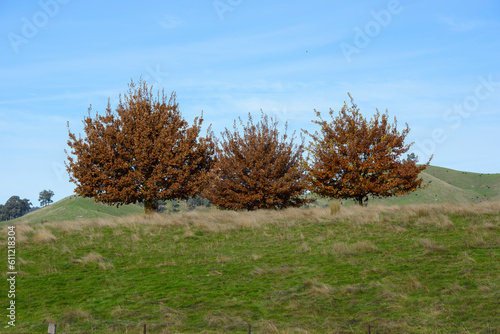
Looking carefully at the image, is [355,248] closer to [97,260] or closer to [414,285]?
[414,285]

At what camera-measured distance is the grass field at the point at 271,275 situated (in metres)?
11.6

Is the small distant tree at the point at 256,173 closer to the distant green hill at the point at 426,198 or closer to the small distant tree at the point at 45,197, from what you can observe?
the distant green hill at the point at 426,198

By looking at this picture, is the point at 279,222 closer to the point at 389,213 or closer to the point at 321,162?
the point at 389,213

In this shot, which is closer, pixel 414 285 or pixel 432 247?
pixel 414 285

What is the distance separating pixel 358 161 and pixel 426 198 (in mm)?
92740

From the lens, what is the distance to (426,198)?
4540 inches

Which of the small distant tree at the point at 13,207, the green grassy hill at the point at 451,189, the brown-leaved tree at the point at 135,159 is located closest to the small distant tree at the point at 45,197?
the small distant tree at the point at 13,207

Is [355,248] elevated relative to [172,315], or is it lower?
elevated

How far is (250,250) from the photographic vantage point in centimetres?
1892

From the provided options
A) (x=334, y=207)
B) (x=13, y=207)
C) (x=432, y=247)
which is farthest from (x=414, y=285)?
(x=13, y=207)

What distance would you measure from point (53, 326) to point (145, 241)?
40.1 ft

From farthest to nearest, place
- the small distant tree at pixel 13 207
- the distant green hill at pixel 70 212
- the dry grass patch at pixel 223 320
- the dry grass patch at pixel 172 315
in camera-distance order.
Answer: the small distant tree at pixel 13 207, the distant green hill at pixel 70 212, the dry grass patch at pixel 172 315, the dry grass patch at pixel 223 320

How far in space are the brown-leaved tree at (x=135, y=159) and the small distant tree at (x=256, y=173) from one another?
Answer: 4797 millimetres

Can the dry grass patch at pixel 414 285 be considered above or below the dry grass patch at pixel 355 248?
below
